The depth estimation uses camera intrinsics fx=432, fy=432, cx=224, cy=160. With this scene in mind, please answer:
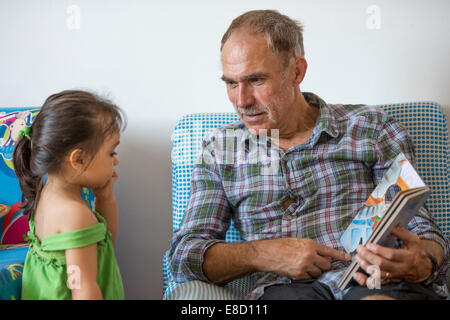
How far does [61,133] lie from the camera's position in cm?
112

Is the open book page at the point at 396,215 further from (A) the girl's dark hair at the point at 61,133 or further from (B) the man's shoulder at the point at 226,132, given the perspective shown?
(A) the girl's dark hair at the point at 61,133

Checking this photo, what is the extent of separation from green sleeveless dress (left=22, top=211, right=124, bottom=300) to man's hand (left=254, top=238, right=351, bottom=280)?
426 mm

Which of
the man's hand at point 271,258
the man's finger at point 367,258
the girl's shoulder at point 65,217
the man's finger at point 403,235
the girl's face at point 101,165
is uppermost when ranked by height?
the girl's face at point 101,165

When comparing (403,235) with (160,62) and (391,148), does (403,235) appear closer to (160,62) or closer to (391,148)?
(391,148)

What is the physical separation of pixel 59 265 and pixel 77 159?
11.0 inches

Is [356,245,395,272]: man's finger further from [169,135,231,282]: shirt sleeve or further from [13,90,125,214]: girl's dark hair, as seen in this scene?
[13,90,125,214]: girl's dark hair

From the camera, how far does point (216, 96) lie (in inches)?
74.8

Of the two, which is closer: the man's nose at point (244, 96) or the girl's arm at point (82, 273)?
the girl's arm at point (82, 273)

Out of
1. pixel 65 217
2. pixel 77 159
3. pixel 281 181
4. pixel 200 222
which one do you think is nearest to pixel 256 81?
pixel 281 181

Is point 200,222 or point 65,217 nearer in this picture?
point 65,217

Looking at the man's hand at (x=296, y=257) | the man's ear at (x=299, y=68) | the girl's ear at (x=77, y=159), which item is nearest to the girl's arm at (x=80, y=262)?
the girl's ear at (x=77, y=159)

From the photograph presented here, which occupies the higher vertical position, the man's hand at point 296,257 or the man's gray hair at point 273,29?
the man's gray hair at point 273,29

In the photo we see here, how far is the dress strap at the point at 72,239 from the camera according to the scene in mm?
1073

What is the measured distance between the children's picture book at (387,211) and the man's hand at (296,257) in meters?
0.09
